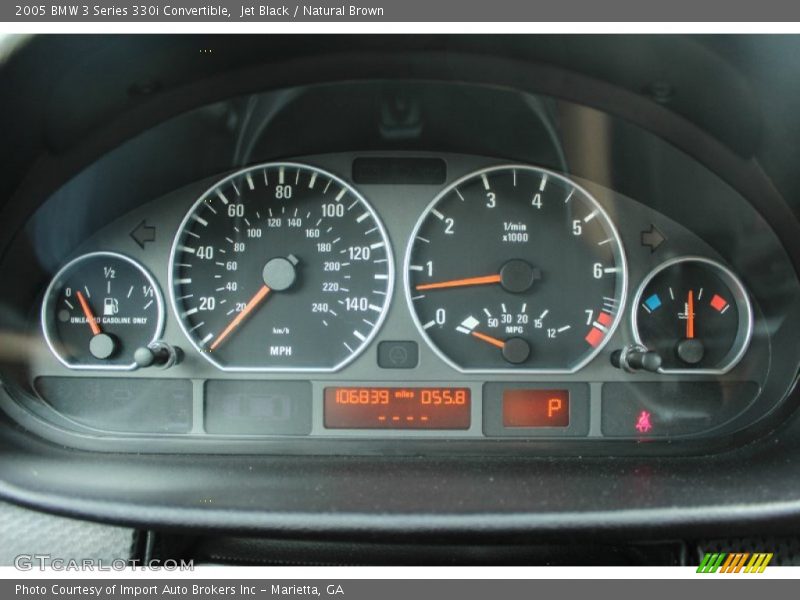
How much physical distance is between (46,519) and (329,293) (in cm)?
129

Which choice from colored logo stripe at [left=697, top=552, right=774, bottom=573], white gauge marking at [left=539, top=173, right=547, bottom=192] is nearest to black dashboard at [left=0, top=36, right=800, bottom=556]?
white gauge marking at [left=539, top=173, right=547, bottom=192]

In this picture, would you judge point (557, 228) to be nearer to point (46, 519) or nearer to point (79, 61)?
point (79, 61)

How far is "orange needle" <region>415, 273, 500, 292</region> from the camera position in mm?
3419

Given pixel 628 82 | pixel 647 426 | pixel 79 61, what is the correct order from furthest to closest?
1. pixel 647 426
2. pixel 628 82
3. pixel 79 61

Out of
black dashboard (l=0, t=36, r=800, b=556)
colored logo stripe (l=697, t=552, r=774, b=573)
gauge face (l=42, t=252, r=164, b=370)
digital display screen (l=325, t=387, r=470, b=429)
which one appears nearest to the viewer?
colored logo stripe (l=697, t=552, r=774, b=573)

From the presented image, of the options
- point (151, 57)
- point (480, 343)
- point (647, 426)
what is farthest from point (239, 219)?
point (647, 426)

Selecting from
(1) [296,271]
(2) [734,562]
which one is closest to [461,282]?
(1) [296,271]

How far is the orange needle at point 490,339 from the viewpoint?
3412mm

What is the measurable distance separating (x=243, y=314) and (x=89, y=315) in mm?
614

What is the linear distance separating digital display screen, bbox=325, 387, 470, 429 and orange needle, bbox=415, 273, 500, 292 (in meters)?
0.40

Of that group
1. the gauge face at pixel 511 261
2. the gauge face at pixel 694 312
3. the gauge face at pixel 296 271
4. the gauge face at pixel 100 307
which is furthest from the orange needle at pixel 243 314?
the gauge face at pixel 694 312

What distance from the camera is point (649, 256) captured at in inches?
135

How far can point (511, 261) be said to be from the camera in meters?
3.40

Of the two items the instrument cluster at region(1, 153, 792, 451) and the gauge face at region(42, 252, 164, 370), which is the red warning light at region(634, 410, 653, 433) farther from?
the gauge face at region(42, 252, 164, 370)
